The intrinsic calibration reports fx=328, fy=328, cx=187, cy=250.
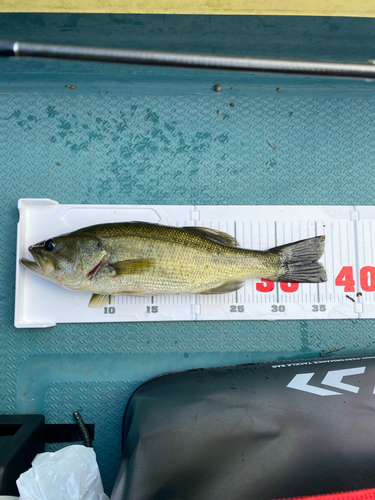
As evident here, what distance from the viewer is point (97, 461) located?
2104mm

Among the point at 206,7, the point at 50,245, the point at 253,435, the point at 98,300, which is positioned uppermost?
the point at 206,7

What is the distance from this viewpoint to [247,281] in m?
2.18

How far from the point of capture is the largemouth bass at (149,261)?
1.89 meters

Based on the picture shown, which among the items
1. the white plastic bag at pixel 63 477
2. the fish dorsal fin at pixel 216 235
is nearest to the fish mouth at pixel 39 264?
the fish dorsal fin at pixel 216 235

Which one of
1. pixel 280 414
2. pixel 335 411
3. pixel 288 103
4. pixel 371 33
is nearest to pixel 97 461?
pixel 280 414

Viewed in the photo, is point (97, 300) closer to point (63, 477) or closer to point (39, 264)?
point (39, 264)

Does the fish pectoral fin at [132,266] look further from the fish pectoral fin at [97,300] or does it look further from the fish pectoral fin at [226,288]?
the fish pectoral fin at [226,288]

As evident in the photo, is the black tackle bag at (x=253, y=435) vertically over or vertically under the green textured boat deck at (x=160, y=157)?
under

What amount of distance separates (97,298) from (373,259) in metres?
1.86

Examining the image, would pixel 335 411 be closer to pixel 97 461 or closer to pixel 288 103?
pixel 97 461

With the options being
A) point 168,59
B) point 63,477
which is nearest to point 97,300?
point 63,477

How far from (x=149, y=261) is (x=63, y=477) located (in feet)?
4.12

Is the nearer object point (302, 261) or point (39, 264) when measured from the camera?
point (39, 264)

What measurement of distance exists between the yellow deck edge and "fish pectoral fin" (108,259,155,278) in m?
1.45
